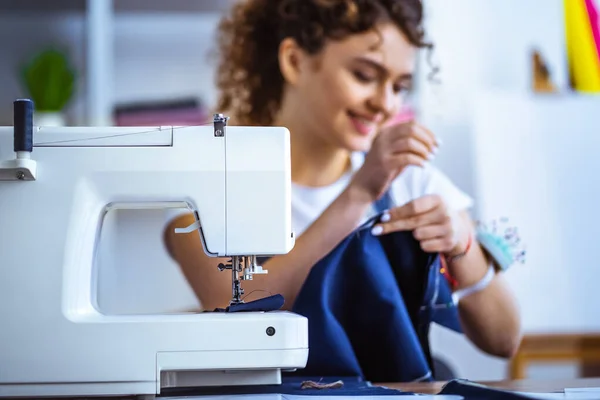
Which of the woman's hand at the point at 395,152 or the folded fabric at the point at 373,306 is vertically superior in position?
the woman's hand at the point at 395,152

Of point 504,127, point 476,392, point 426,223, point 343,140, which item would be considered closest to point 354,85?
point 343,140

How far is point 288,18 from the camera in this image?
1.99m

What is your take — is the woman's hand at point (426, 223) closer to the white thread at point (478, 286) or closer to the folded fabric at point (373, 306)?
the folded fabric at point (373, 306)

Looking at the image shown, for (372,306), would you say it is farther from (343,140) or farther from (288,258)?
(343,140)

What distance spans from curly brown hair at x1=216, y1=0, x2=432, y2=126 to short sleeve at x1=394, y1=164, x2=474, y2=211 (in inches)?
11.8

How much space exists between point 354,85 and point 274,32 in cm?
26

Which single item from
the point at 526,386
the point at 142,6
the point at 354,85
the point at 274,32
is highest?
the point at 142,6

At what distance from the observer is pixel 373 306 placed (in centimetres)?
154

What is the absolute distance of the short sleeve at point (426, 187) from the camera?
1.90 metres

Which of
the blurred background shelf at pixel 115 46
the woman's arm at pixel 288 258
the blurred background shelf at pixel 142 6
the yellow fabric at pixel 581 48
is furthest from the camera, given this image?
the yellow fabric at pixel 581 48

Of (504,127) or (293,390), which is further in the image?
(504,127)

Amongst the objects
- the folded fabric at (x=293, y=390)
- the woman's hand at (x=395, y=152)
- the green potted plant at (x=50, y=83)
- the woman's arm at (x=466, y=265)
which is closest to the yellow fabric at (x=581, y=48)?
the woman's arm at (x=466, y=265)

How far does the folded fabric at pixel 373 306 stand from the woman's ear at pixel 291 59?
53cm

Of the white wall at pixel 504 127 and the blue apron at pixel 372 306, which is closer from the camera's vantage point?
the blue apron at pixel 372 306
